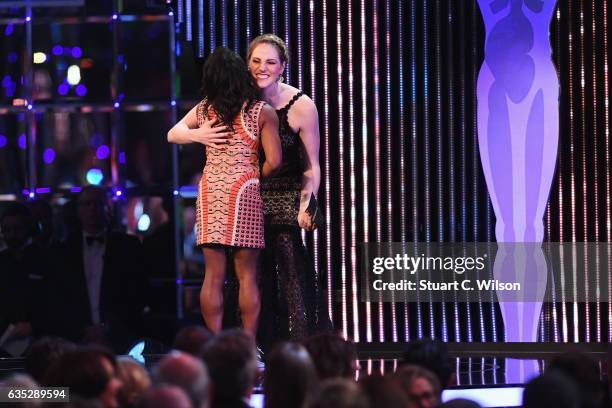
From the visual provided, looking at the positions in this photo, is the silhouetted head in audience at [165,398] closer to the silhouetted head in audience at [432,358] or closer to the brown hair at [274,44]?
the silhouetted head in audience at [432,358]

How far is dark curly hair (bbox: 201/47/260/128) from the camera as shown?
443cm

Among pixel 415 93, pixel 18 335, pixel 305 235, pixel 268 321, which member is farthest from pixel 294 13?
pixel 18 335

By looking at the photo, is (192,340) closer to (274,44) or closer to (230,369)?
(230,369)

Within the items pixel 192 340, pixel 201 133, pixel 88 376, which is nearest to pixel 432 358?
pixel 192 340

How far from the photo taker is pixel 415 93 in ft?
18.8

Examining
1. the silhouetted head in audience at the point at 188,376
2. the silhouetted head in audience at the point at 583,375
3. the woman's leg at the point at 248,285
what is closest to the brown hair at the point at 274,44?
the woman's leg at the point at 248,285

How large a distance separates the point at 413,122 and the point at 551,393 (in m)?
3.37

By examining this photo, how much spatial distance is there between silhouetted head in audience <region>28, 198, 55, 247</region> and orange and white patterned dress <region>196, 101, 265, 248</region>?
159 centimetres

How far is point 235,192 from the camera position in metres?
4.38

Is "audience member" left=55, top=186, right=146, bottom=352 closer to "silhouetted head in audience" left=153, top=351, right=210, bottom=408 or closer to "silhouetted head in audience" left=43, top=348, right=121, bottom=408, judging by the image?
"silhouetted head in audience" left=43, top=348, right=121, bottom=408

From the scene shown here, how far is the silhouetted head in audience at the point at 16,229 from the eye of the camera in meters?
5.79

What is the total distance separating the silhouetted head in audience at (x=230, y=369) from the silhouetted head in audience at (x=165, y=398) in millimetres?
472

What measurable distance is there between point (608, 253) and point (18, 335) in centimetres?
286

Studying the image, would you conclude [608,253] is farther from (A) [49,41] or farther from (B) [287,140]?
(A) [49,41]
